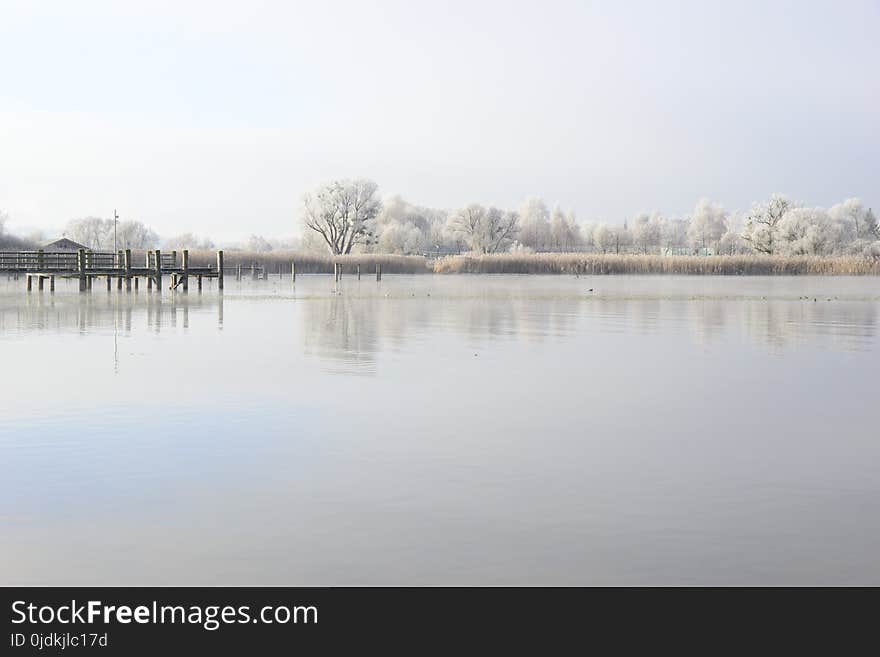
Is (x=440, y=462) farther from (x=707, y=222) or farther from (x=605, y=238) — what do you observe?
(x=707, y=222)

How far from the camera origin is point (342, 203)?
4532 inches

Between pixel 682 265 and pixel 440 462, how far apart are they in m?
66.1

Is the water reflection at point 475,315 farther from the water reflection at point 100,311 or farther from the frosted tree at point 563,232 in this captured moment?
the frosted tree at point 563,232

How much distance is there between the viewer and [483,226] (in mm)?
133000

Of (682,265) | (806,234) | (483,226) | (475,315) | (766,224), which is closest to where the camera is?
(475,315)

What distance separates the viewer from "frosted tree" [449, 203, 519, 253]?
436ft

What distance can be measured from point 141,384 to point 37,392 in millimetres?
1558

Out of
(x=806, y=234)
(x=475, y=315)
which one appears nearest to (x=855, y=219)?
(x=806, y=234)

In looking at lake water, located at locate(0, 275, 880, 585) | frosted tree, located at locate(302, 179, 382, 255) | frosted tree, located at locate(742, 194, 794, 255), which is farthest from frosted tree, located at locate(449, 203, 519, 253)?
lake water, located at locate(0, 275, 880, 585)

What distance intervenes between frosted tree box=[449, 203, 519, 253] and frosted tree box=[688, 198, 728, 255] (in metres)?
54.0

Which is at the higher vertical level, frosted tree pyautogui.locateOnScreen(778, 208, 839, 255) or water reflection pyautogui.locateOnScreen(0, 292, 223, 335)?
frosted tree pyautogui.locateOnScreen(778, 208, 839, 255)

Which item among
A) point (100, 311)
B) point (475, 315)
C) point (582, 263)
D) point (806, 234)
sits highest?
point (806, 234)

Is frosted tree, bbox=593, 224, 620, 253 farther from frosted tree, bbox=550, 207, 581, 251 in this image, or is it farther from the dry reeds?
the dry reeds
